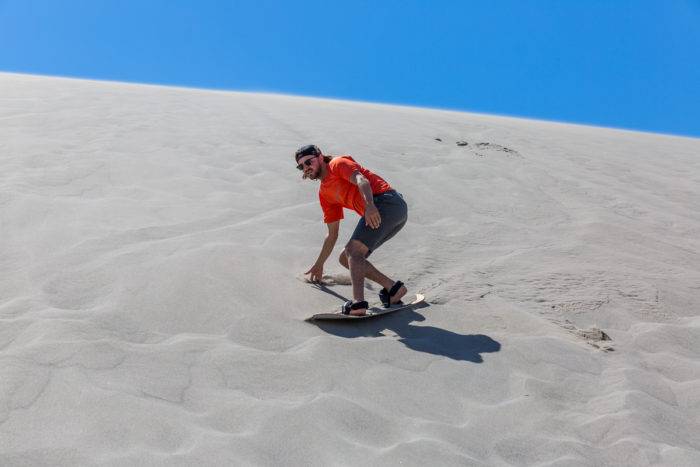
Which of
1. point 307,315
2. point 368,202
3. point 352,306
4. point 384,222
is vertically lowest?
point 307,315

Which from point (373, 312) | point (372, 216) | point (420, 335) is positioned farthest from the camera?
point (373, 312)

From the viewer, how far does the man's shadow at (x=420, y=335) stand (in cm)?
382

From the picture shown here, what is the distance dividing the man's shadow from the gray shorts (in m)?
0.49

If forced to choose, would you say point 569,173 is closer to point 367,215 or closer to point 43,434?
point 367,215

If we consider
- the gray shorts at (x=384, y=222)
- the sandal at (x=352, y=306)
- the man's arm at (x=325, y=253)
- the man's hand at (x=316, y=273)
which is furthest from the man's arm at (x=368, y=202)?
the man's hand at (x=316, y=273)

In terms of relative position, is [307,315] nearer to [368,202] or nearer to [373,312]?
[373,312]

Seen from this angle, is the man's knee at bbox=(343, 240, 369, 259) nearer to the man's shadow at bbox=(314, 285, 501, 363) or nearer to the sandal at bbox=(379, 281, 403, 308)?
the sandal at bbox=(379, 281, 403, 308)

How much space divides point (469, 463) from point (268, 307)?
1.79 m

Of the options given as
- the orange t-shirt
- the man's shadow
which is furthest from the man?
the man's shadow

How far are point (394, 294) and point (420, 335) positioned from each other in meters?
0.47

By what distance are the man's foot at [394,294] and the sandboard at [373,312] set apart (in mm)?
36

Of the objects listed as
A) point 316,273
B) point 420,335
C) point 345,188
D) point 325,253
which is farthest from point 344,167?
point 420,335

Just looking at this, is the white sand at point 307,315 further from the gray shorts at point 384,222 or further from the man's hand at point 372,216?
the man's hand at point 372,216

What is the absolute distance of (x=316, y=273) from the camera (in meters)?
4.75
